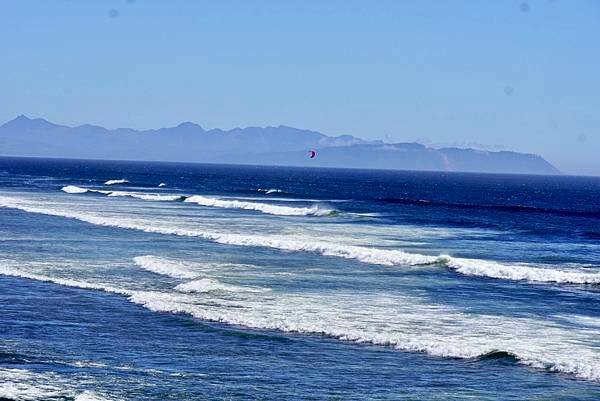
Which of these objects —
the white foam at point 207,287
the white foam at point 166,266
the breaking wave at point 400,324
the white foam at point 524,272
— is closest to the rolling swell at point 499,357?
the breaking wave at point 400,324

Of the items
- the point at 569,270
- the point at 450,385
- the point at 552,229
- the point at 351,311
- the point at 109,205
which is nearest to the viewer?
the point at 450,385

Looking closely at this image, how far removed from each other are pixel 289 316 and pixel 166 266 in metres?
11.0

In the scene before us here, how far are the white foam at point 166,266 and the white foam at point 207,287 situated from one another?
2.46 metres

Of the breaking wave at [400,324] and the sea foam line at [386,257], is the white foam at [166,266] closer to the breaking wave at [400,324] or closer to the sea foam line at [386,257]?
the breaking wave at [400,324]

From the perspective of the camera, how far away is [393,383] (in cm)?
1933

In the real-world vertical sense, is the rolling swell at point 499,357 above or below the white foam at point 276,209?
below

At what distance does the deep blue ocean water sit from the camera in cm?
1920

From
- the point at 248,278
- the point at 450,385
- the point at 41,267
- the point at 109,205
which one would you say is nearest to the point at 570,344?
the point at 450,385

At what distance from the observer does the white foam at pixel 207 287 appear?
30.2 m

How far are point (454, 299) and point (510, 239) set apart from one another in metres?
26.0

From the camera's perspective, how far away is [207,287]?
3059 cm

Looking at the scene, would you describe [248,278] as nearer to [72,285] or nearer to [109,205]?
[72,285]

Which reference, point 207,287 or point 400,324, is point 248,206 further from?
point 400,324

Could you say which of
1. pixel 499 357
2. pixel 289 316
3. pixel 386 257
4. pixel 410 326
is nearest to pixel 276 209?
pixel 386 257
